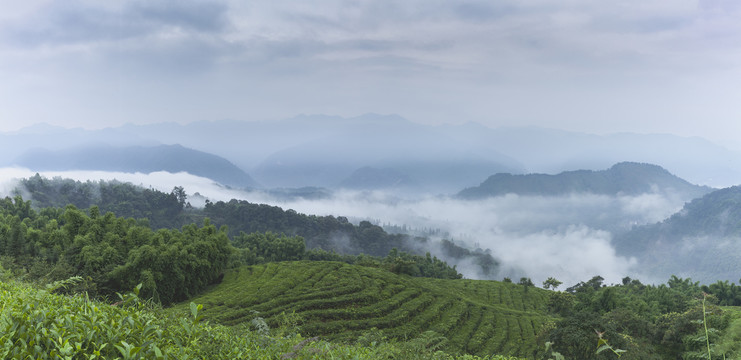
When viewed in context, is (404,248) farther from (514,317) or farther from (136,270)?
(136,270)

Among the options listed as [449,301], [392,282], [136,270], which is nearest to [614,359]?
[449,301]

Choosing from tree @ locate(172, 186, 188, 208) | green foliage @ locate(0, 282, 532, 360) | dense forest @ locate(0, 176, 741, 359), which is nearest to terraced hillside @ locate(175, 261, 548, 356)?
dense forest @ locate(0, 176, 741, 359)

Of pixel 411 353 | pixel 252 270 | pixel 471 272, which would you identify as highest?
pixel 411 353

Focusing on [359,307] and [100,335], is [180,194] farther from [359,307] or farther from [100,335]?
[100,335]

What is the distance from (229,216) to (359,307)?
106m

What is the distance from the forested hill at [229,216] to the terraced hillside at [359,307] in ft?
265

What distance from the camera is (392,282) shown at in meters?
39.5

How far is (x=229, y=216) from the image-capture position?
127m

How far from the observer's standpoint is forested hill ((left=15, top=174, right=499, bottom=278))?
374 feet

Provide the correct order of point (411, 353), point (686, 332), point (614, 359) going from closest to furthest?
point (411, 353), point (614, 359), point (686, 332)

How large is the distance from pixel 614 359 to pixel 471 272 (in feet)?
394

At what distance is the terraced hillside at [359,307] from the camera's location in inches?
1099

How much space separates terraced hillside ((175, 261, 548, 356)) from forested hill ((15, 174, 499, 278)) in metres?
80.6

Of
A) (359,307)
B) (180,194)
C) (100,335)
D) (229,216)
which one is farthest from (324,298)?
(180,194)
